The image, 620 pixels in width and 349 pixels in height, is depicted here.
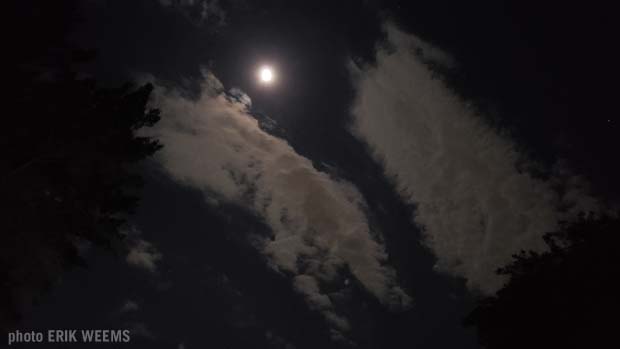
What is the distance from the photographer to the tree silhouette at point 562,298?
41.4 feet

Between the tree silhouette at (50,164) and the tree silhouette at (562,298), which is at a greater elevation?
the tree silhouette at (50,164)

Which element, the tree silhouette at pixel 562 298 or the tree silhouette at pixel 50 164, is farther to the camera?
the tree silhouette at pixel 50 164

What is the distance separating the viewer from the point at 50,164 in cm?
1545

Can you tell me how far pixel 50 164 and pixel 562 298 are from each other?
17.6 meters

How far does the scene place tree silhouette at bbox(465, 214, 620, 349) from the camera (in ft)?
41.4

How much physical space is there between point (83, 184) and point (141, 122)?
3.71 meters

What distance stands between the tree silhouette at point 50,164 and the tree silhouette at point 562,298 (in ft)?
46.9

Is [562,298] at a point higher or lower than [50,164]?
lower

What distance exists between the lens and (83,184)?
16.1 metres

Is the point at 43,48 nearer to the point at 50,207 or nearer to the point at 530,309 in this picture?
the point at 50,207

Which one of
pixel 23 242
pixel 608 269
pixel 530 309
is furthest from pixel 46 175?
pixel 608 269

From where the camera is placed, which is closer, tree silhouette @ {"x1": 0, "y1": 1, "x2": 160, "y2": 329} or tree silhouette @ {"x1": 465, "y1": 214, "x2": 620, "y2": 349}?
tree silhouette @ {"x1": 465, "y1": 214, "x2": 620, "y2": 349}

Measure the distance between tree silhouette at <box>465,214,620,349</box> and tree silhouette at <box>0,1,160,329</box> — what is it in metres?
14.3

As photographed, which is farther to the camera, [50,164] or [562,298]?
[50,164]
